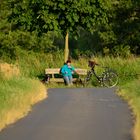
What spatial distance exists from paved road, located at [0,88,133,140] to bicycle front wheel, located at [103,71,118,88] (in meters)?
9.42

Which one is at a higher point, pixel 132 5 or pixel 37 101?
pixel 132 5

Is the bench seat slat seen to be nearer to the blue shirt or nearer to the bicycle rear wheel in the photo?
the bicycle rear wheel

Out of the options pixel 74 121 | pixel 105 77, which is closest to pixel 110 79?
pixel 105 77

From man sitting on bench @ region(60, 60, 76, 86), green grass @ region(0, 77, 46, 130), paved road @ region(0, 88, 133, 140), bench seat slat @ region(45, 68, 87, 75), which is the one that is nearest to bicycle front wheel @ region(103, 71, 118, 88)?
bench seat slat @ region(45, 68, 87, 75)

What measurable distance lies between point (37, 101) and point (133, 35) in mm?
33071

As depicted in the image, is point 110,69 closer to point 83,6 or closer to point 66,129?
point 83,6

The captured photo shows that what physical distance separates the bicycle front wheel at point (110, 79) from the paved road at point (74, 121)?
9423 millimetres

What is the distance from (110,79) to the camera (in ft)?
92.4

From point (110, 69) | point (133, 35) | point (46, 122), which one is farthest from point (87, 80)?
point (133, 35)

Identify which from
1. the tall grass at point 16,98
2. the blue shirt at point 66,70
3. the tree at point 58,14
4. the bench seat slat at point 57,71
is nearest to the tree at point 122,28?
the tree at point 58,14

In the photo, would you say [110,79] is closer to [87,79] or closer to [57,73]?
[87,79]

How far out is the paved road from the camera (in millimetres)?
10984

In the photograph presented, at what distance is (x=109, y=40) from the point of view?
5088 cm

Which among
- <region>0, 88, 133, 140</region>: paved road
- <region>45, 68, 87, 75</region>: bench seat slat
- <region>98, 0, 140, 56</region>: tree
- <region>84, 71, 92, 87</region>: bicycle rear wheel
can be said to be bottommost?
<region>84, 71, 92, 87</region>: bicycle rear wheel
